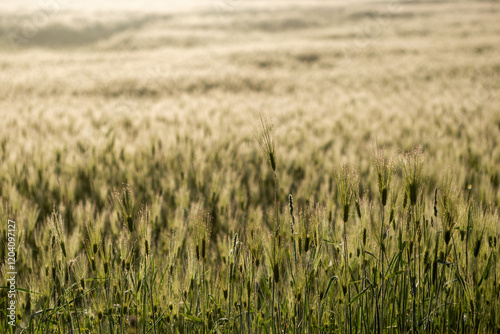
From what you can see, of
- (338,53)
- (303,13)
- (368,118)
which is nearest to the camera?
(368,118)

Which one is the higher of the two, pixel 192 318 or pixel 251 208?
pixel 251 208

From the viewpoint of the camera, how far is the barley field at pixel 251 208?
118cm

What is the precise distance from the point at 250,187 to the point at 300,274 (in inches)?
55.3

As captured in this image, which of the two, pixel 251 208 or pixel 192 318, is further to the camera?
pixel 251 208

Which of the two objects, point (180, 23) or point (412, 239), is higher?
point (180, 23)

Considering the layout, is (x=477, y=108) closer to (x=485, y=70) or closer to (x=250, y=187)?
(x=250, y=187)

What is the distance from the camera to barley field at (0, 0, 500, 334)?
1.18 m

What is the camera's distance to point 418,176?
114cm

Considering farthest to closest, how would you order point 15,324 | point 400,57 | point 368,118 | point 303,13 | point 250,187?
point 303,13
point 400,57
point 368,118
point 250,187
point 15,324

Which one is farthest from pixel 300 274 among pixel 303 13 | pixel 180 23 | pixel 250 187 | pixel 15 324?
pixel 303 13

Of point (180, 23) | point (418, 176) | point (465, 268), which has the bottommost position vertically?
point (465, 268)

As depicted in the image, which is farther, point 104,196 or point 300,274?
point 104,196

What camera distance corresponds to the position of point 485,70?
950 centimetres

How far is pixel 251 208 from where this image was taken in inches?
68.6
